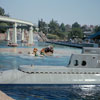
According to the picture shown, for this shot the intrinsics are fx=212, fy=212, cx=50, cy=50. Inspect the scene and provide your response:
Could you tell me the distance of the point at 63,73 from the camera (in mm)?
19703

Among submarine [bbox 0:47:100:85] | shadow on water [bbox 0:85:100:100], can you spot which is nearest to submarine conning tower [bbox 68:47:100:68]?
submarine [bbox 0:47:100:85]

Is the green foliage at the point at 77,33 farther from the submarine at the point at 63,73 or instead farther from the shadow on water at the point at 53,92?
the shadow on water at the point at 53,92

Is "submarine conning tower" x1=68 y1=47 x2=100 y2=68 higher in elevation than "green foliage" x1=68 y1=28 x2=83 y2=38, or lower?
lower

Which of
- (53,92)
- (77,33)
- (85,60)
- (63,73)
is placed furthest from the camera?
(77,33)

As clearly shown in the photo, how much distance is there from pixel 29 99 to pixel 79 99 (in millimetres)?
3932

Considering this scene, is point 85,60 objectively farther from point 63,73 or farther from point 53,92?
point 53,92

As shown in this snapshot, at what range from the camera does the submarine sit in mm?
18844

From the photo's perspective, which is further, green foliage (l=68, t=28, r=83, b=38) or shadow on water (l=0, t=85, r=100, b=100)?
green foliage (l=68, t=28, r=83, b=38)

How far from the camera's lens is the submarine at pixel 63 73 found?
18.8 m

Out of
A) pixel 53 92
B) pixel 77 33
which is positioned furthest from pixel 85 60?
pixel 77 33

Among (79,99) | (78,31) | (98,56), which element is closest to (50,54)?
(98,56)

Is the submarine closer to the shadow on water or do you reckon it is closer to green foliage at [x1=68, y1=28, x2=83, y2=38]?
the shadow on water

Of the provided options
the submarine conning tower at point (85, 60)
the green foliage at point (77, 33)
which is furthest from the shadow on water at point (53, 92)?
the green foliage at point (77, 33)

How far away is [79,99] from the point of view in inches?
658
